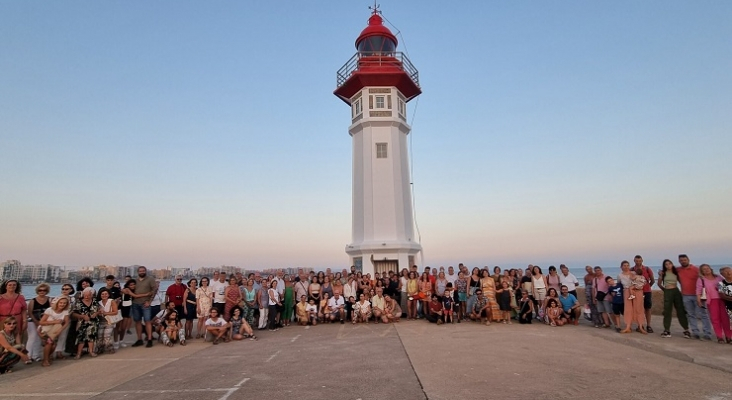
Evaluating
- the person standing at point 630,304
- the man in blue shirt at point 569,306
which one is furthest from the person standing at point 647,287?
the man in blue shirt at point 569,306

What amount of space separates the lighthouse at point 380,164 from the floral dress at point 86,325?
32.0 ft

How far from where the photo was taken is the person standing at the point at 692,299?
7.86m

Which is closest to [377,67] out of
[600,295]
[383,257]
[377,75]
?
[377,75]

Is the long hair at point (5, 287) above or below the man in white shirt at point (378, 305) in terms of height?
above

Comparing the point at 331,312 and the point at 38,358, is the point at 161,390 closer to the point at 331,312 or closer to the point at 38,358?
the point at 38,358

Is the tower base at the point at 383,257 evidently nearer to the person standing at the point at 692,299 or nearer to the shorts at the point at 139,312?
the shorts at the point at 139,312

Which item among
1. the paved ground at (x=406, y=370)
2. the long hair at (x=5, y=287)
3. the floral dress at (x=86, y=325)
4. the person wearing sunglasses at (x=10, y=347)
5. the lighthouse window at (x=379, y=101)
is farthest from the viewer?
the lighthouse window at (x=379, y=101)

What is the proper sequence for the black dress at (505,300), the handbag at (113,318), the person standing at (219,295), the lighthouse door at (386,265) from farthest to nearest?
the lighthouse door at (386,265)
the black dress at (505,300)
the person standing at (219,295)
the handbag at (113,318)

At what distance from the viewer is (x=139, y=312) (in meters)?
8.65

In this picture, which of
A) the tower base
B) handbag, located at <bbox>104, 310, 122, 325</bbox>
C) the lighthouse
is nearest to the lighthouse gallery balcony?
the lighthouse

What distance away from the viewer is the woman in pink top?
7398 millimetres

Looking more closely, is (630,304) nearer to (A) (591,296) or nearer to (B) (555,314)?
(A) (591,296)

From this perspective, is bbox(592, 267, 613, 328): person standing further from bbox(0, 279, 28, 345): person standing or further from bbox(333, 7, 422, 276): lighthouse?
bbox(0, 279, 28, 345): person standing

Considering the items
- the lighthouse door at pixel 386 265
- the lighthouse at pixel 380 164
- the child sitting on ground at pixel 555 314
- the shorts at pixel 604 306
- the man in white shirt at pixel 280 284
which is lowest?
the child sitting on ground at pixel 555 314
